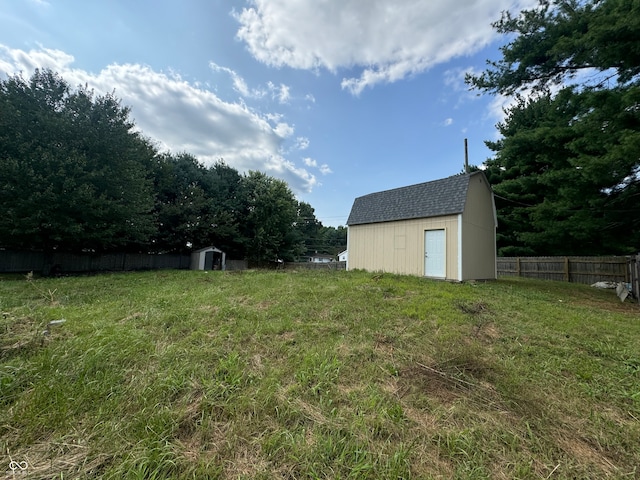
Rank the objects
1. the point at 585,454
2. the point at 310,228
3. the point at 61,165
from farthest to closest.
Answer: the point at 310,228 < the point at 61,165 < the point at 585,454

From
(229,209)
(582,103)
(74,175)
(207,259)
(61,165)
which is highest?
(582,103)

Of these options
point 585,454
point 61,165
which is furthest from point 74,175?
point 585,454

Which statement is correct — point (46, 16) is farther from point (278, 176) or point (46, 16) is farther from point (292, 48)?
point (278, 176)

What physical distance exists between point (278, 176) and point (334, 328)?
19073mm

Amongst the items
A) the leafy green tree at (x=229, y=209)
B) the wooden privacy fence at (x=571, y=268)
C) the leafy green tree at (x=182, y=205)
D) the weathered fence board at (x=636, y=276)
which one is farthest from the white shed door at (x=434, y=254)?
the leafy green tree at (x=182, y=205)

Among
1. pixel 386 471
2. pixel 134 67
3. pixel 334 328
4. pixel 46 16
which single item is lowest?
pixel 386 471

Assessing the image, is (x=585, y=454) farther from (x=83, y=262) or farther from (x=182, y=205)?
(x=182, y=205)

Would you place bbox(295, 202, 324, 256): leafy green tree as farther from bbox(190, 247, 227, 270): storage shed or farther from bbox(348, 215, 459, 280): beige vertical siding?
bbox(348, 215, 459, 280): beige vertical siding

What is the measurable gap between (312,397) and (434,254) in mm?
7018

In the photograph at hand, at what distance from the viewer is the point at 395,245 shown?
8.97 metres

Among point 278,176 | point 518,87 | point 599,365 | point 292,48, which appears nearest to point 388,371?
point 599,365

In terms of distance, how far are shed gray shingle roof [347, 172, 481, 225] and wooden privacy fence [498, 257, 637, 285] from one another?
675cm

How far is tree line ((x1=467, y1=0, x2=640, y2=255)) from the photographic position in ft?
20.0

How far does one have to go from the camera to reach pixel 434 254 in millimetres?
8078
